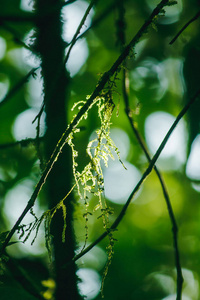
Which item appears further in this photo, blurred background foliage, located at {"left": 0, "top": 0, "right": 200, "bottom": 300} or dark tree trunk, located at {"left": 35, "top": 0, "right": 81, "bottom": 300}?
blurred background foliage, located at {"left": 0, "top": 0, "right": 200, "bottom": 300}

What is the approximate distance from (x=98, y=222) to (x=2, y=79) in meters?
2.57

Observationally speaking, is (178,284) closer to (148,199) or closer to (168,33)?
(168,33)

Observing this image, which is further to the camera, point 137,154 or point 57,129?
point 137,154

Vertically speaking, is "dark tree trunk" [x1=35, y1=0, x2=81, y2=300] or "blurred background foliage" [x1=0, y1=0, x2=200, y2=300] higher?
"blurred background foliage" [x1=0, y1=0, x2=200, y2=300]

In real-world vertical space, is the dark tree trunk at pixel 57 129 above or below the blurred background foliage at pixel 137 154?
below

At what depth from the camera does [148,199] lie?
5.07 m

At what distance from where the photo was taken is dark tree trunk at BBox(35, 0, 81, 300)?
0.82 meters

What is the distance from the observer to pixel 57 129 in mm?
914

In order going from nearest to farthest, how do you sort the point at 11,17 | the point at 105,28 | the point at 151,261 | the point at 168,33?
the point at 11,17
the point at 168,33
the point at 105,28
the point at 151,261

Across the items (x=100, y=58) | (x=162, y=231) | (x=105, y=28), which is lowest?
(x=162, y=231)

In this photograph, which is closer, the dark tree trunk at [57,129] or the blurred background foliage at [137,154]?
the dark tree trunk at [57,129]

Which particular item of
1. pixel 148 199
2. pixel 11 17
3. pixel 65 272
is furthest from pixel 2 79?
pixel 65 272

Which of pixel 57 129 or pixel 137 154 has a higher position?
pixel 137 154

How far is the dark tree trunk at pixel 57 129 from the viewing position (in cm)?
82
